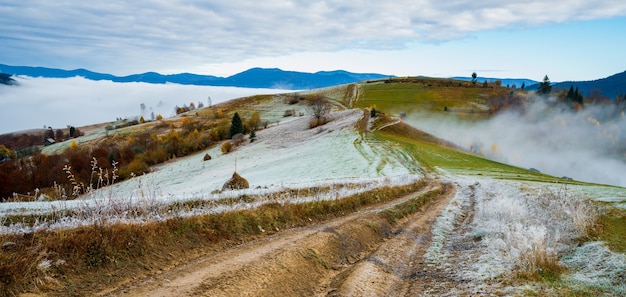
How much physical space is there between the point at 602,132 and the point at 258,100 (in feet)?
463

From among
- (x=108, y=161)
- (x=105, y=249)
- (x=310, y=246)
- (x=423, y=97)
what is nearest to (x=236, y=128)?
(x=108, y=161)

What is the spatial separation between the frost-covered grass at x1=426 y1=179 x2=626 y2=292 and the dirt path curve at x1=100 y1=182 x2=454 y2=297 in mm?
1564

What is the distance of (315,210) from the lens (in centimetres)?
1647

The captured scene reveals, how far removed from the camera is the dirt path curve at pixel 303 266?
8.34 meters

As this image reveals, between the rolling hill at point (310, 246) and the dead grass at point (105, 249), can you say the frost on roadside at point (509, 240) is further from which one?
the dead grass at point (105, 249)

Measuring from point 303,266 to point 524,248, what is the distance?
6012 millimetres

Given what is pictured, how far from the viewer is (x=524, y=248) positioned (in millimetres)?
10039

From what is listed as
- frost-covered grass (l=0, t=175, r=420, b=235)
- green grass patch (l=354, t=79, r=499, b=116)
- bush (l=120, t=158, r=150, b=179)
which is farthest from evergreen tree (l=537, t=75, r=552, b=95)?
frost-covered grass (l=0, t=175, r=420, b=235)

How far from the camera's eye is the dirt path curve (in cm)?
834

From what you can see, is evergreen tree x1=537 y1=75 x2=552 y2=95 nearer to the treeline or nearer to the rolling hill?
the treeline

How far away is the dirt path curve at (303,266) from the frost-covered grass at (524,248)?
1564mm

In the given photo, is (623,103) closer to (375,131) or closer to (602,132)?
(602,132)

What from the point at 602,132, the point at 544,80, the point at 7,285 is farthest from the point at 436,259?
the point at 544,80

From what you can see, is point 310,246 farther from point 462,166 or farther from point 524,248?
point 462,166
